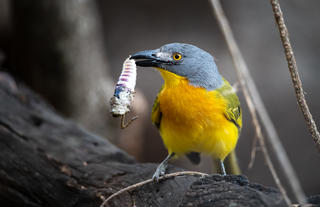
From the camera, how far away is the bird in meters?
3.17

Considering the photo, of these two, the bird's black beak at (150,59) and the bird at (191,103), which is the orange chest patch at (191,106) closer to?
the bird at (191,103)

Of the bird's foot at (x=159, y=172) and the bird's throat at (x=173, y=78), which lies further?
the bird's throat at (x=173, y=78)

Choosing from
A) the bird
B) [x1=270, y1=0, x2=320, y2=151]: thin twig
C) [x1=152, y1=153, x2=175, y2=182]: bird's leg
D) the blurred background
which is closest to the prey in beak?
the bird

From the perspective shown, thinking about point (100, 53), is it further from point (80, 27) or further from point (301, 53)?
point (301, 53)

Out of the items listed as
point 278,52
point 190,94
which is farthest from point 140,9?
point 190,94

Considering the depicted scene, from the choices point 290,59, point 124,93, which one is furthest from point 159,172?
point 290,59

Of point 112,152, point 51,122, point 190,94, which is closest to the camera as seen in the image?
point 190,94

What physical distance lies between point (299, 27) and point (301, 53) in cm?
66

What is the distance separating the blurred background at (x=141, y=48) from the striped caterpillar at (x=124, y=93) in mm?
1944

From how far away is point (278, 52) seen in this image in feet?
29.2

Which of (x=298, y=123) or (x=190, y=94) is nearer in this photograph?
(x=190, y=94)

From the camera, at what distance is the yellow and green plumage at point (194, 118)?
3.17m

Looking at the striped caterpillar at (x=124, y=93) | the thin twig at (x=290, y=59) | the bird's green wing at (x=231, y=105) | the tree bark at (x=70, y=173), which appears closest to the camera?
the thin twig at (x=290, y=59)

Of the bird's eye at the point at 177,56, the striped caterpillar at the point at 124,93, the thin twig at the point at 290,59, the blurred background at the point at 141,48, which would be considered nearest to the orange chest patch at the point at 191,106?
the bird's eye at the point at 177,56
